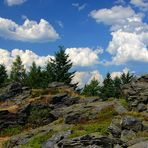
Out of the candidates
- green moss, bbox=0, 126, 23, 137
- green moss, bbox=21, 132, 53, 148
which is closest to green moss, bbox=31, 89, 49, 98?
green moss, bbox=0, 126, 23, 137

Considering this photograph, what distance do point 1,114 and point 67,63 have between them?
39593mm

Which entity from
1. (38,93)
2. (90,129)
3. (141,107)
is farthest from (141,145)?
(38,93)

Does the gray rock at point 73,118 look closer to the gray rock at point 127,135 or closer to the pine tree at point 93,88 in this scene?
the gray rock at point 127,135

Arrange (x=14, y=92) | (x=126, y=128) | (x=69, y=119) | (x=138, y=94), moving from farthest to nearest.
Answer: (x=14, y=92), (x=138, y=94), (x=69, y=119), (x=126, y=128)

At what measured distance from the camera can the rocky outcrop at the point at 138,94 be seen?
46.6 m

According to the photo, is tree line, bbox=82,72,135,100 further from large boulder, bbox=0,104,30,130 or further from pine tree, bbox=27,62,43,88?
large boulder, bbox=0,104,30,130

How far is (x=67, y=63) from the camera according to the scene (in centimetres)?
9588

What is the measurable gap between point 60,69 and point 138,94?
153 feet

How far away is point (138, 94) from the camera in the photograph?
4981cm

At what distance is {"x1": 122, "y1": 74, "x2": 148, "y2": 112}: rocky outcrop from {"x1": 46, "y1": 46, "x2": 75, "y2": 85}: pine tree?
4067 centimetres

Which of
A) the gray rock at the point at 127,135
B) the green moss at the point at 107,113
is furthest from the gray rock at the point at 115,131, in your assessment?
the green moss at the point at 107,113

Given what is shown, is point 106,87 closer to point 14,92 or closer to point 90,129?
point 14,92

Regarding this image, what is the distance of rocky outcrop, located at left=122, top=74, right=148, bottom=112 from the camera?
46638 mm

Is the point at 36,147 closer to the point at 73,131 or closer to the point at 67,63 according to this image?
the point at 73,131
